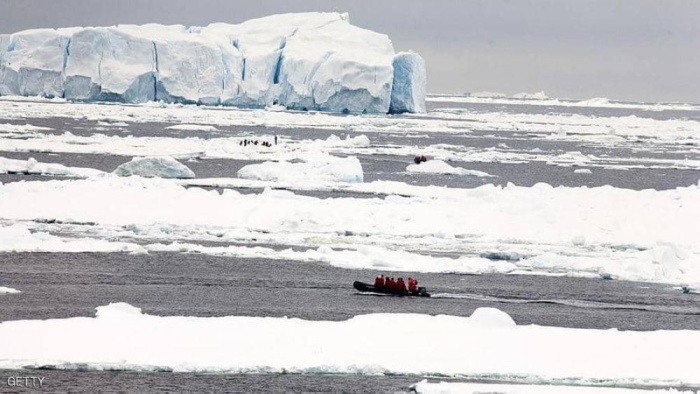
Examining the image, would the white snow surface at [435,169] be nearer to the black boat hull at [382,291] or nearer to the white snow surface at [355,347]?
the black boat hull at [382,291]

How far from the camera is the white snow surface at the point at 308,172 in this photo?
3669cm

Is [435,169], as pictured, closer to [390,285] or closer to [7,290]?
[390,285]

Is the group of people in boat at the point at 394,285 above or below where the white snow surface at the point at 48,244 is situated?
below

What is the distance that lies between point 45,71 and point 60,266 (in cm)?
6070

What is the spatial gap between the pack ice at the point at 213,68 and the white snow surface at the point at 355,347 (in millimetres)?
60907

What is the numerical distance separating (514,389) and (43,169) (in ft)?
86.3

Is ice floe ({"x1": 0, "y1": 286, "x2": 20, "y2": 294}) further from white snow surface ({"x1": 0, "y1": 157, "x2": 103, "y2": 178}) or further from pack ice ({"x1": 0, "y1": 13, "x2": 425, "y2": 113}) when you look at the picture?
pack ice ({"x1": 0, "y1": 13, "x2": 425, "y2": 113})

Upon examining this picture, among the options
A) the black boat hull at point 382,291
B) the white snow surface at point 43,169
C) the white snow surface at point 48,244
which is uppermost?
the white snow surface at point 43,169

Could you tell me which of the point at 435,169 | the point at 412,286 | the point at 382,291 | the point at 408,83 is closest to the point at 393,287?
the point at 382,291

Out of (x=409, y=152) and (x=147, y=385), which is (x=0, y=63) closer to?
(x=409, y=152)

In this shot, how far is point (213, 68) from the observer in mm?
77562

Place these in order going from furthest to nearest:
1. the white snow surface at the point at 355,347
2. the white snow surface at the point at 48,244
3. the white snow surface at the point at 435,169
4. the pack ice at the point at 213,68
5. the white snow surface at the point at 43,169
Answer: the pack ice at the point at 213,68 < the white snow surface at the point at 435,169 < the white snow surface at the point at 43,169 < the white snow surface at the point at 48,244 < the white snow surface at the point at 355,347

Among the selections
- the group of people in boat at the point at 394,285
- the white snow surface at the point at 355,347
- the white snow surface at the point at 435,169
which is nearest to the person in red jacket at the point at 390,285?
the group of people in boat at the point at 394,285

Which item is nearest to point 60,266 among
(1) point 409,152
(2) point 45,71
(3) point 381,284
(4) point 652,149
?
(3) point 381,284
